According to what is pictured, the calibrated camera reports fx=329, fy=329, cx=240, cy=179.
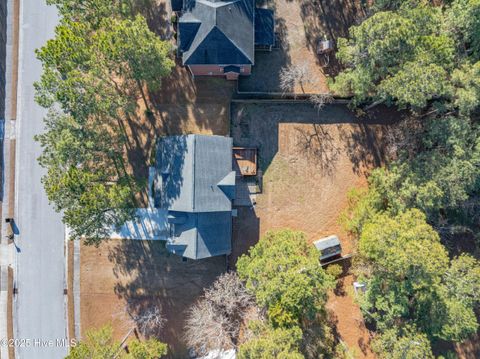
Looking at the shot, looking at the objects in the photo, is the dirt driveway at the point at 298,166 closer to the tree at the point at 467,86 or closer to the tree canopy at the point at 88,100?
the tree at the point at 467,86

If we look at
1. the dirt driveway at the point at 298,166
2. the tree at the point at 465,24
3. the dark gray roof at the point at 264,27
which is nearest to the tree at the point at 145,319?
the dirt driveway at the point at 298,166

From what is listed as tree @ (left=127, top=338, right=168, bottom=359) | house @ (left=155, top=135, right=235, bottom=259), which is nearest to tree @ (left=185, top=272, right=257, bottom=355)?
tree @ (left=127, top=338, right=168, bottom=359)

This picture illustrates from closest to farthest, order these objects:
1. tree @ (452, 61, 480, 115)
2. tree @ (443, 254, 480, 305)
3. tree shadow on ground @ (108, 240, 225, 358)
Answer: tree @ (452, 61, 480, 115) < tree @ (443, 254, 480, 305) < tree shadow on ground @ (108, 240, 225, 358)

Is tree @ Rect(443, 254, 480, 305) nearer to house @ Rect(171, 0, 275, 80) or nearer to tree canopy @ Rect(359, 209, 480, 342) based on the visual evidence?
tree canopy @ Rect(359, 209, 480, 342)

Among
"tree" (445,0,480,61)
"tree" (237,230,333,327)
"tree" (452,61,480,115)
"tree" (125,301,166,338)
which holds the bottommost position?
"tree" (125,301,166,338)

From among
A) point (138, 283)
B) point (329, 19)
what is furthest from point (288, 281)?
point (329, 19)

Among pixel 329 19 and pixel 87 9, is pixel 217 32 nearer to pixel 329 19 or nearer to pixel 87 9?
pixel 87 9
